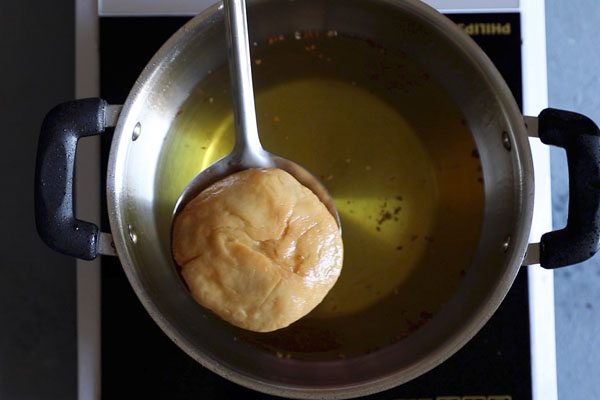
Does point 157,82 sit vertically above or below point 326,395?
above

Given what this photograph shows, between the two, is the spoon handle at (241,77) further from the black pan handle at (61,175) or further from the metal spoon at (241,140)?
the black pan handle at (61,175)

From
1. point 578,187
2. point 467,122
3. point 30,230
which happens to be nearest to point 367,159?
point 467,122

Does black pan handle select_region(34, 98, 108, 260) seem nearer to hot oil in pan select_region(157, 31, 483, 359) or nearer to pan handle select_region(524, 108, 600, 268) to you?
hot oil in pan select_region(157, 31, 483, 359)

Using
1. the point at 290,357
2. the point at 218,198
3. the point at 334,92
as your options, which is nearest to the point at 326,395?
the point at 290,357

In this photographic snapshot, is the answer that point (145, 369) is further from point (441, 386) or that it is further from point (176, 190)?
point (441, 386)

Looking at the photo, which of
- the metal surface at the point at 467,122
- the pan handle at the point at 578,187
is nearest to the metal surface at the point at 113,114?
the metal surface at the point at 467,122

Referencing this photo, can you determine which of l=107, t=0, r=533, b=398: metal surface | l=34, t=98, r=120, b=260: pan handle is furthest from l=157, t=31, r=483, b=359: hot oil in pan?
l=34, t=98, r=120, b=260: pan handle

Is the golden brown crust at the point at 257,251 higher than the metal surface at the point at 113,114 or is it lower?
lower
